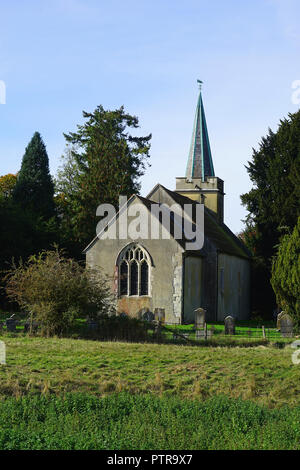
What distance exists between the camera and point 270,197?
38.2 m

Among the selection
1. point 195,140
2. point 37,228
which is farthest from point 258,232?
point 37,228

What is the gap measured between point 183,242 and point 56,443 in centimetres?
2403

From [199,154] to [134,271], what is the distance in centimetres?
1350

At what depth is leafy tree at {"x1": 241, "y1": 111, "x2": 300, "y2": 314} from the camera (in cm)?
3716

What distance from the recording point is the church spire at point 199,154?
143ft

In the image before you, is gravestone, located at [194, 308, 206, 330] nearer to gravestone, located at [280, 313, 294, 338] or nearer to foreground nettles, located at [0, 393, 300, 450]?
gravestone, located at [280, 313, 294, 338]

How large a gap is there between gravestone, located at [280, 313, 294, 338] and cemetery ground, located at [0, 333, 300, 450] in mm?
3767

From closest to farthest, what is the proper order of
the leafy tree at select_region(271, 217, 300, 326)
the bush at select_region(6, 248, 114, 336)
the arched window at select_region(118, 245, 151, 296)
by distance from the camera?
the bush at select_region(6, 248, 114, 336) → the leafy tree at select_region(271, 217, 300, 326) → the arched window at select_region(118, 245, 151, 296)

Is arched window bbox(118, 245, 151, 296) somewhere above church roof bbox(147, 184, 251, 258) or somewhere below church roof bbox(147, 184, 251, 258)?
below

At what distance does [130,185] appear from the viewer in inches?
2048

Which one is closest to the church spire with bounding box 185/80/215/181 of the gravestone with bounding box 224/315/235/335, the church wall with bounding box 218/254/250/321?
the church wall with bounding box 218/254/250/321

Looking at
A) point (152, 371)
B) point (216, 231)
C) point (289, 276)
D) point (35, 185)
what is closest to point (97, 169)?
point (35, 185)

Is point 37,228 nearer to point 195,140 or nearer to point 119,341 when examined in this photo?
point 195,140

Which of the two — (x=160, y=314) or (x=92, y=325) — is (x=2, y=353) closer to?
(x=92, y=325)
